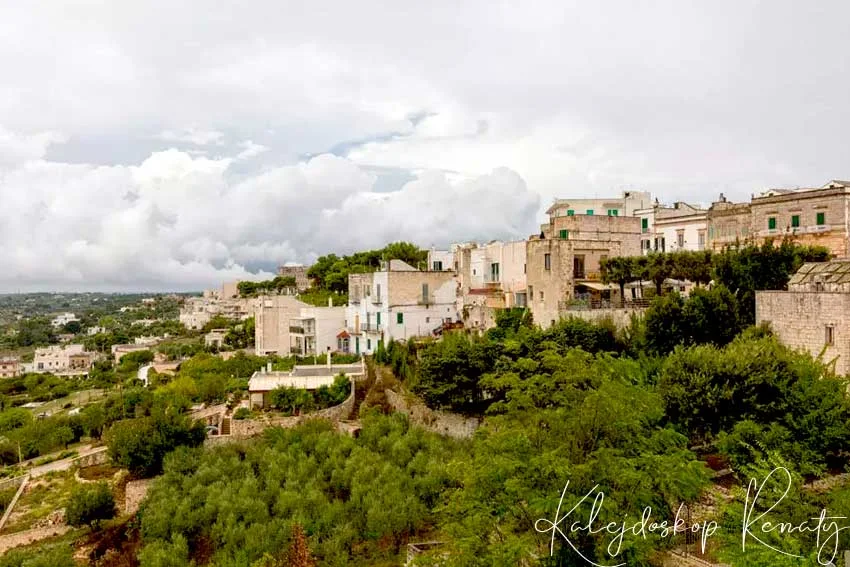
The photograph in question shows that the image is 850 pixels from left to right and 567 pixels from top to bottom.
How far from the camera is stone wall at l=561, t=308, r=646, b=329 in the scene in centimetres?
2589

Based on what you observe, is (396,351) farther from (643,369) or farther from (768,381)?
(768,381)

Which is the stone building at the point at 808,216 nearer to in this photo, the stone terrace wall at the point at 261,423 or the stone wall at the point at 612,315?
the stone wall at the point at 612,315

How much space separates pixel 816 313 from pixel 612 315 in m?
8.39

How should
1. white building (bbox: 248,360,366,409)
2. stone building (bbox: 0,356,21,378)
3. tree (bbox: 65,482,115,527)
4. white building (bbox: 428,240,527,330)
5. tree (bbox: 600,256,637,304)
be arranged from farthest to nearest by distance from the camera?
stone building (bbox: 0,356,21,378) < white building (bbox: 428,240,527,330) < white building (bbox: 248,360,366,409) < tree (bbox: 600,256,637,304) < tree (bbox: 65,482,115,527)

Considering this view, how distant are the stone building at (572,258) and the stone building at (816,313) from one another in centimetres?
961

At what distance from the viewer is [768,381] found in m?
17.0

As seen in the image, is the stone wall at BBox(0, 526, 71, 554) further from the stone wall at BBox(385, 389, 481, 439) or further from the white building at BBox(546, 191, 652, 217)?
the white building at BBox(546, 191, 652, 217)

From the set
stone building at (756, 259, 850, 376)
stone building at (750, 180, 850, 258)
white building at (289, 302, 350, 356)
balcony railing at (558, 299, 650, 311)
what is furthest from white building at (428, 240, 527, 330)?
stone building at (756, 259, 850, 376)

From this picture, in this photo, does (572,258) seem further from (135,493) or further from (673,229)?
(135,493)

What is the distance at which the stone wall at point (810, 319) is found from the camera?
18.8 meters

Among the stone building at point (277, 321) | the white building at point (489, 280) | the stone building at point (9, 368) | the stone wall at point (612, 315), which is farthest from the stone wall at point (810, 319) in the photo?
the stone building at point (9, 368)

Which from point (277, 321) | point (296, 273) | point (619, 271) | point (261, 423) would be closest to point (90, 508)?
point (261, 423)

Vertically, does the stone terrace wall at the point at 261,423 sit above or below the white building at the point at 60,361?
above

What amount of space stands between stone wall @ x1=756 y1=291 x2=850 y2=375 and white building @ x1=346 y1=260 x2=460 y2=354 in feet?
69.5
